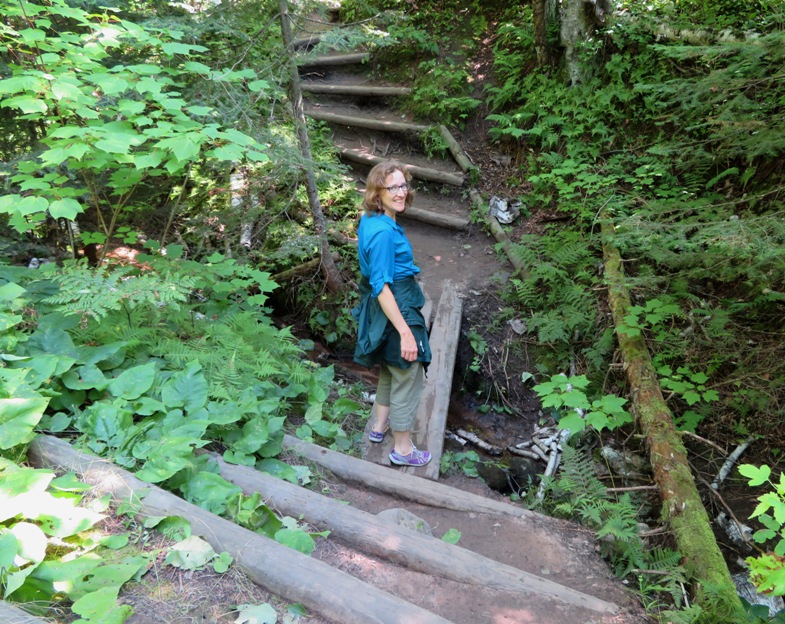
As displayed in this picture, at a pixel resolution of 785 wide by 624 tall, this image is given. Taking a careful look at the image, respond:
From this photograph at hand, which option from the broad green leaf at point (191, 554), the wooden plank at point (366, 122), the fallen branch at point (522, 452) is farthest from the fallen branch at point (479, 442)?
the wooden plank at point (366, 122)

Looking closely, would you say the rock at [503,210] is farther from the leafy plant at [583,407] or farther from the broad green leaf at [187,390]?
the broad green leaf at [187,390]

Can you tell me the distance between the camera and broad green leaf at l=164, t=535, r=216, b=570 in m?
2.26

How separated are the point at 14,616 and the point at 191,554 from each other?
0.67 m

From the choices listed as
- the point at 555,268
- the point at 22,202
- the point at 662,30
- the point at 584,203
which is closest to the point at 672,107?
the point at 662,30

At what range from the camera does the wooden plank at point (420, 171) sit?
8562 millimetres

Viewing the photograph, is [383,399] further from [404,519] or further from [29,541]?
[29,541]

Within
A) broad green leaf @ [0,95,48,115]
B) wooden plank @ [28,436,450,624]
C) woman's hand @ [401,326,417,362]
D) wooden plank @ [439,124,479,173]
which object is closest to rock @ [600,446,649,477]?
woman's hand @ [401,326,417,362]

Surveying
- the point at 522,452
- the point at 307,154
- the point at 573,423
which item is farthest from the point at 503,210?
the point at 573,423

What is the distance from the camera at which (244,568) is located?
231 cm

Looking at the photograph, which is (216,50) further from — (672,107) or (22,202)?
(672,107)

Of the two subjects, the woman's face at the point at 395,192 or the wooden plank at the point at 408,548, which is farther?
the woman's face at the point at 395,192

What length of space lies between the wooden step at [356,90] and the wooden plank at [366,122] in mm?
576

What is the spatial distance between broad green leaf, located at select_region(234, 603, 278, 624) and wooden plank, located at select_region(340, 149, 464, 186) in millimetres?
7304

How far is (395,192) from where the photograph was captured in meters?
3.51
